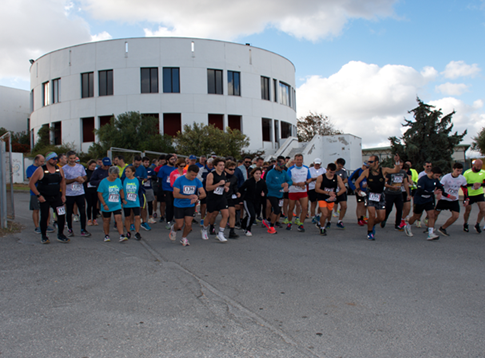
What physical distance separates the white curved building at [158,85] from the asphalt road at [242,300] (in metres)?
27.3

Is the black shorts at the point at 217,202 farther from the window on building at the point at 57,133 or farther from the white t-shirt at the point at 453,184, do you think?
the window on building at the point at 57,133

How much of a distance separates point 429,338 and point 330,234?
6006mm

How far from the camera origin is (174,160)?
10945 mm

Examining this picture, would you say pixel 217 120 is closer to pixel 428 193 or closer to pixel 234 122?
pixel 234 122

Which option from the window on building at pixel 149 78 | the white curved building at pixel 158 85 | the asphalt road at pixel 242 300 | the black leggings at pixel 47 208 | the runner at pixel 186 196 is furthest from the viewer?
the window on building at pixel 149 78

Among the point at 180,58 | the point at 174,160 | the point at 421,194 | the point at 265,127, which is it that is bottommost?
the point at 421,194

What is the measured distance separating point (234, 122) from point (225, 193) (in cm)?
2842

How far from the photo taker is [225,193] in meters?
8.64

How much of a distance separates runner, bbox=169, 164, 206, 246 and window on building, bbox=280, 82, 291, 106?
32999 mm

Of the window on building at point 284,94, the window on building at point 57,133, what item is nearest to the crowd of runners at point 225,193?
the window on building at point 57,133

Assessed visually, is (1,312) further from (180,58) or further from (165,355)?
(180,58)

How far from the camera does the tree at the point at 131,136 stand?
28.9m

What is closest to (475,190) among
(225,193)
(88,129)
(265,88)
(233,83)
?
(225,193)

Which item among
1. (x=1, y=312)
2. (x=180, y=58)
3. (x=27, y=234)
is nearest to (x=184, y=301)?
(x=1, y=312)
